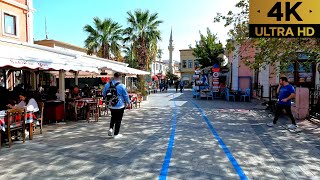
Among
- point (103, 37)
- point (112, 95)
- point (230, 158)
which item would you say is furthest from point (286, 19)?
point (103, 37)

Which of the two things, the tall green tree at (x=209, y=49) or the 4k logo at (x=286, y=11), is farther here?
the tall green tree at (x=209, y=49)

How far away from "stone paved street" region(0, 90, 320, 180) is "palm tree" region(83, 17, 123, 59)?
17904mm

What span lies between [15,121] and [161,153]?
361cm

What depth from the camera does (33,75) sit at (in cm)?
1830

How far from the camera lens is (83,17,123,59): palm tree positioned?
85.5 feet

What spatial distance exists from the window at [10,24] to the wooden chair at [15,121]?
1157 cm

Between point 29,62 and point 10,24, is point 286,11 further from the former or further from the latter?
point 10,24

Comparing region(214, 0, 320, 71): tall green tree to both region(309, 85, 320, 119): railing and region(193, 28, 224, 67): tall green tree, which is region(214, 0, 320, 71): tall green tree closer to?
region(309, 85, 320, 119): railing

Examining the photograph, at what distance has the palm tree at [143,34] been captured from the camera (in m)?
24.2

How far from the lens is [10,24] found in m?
16.8

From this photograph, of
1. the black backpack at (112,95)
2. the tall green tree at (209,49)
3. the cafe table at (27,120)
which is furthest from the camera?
the tall green tree at (209,49)

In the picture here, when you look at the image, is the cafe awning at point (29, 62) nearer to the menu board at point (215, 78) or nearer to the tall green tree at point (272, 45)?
the tall green tree at point (272, 45)

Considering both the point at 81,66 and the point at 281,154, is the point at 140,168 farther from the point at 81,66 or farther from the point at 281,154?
the point at 81,66

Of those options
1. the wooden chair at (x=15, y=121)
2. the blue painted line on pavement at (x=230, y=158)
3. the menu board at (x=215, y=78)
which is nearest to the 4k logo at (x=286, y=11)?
the blue painted line on pavement at (x=230, y=158)
